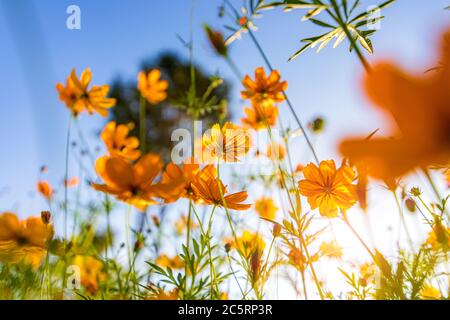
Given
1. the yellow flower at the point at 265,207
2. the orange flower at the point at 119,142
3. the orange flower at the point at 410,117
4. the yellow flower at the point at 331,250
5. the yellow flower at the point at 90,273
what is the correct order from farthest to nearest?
the yellow flower at the point at 265,207
the yellow flower at the point at 90,273
the orange flower at the point at 119,142
the yellow flower at the point at 331,250
the orange flower at the point at 410,117

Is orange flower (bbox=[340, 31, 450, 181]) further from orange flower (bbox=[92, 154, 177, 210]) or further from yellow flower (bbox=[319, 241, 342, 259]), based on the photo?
yellow flower (bbox=[319, 241, 342, 259])

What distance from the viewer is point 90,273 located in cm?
153

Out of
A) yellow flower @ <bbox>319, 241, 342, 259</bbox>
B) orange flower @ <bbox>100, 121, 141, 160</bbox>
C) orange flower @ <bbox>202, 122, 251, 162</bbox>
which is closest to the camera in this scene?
orange flower @ <bbox>202, 122, 251, 162</bbox>

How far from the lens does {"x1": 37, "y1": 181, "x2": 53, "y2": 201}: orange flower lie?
1.46 m

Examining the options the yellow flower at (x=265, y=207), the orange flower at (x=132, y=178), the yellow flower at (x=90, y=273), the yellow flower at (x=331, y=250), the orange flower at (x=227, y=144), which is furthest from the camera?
the yellow flower at (x=265, y=207)

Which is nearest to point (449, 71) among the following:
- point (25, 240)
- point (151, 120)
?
point (25, 240)

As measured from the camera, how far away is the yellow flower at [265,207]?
1.55 metres

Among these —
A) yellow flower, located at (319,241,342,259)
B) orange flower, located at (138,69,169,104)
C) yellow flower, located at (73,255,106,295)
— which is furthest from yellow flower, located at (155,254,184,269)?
orange flower, located at (138,69,169,104)

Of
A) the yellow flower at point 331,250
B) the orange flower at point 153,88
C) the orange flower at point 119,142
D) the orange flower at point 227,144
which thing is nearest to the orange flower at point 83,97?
the orange flower at point 119,142

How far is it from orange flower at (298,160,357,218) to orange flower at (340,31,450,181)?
1.43ft

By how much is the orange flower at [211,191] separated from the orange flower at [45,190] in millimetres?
1045

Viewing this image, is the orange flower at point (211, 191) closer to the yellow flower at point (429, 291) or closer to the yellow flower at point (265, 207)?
the yellow flower at point (429, 291)
